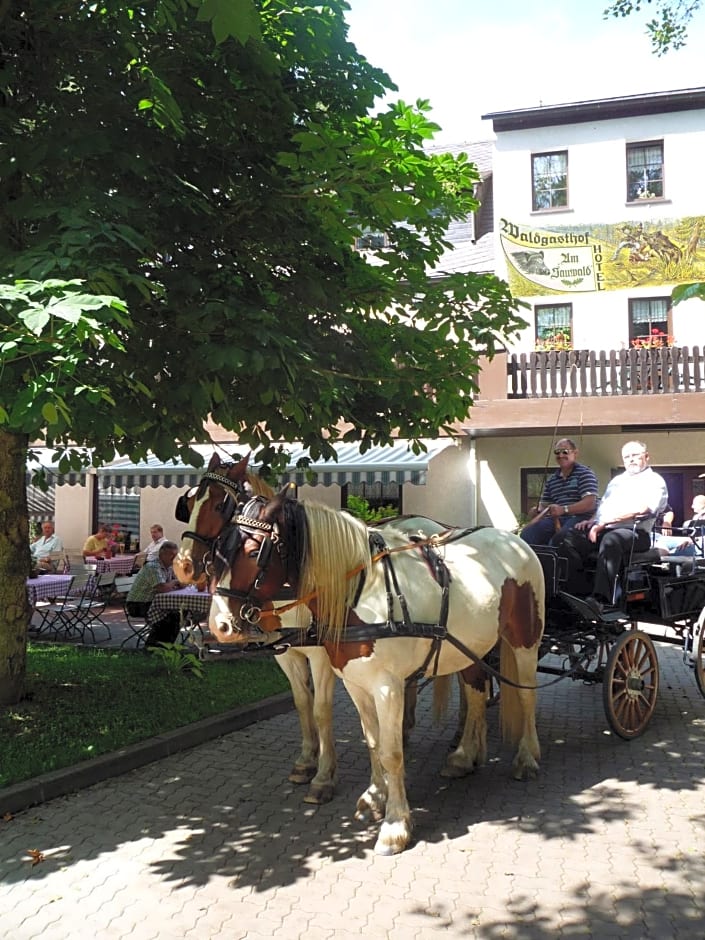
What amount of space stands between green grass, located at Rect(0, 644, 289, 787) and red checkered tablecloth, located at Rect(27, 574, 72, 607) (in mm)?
1949

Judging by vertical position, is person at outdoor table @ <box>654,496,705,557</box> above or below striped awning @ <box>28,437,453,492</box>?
below

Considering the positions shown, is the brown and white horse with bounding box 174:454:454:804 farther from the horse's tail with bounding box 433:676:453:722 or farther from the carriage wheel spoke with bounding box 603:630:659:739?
the carriage wheel spoke with bounding box 603:630:659:739

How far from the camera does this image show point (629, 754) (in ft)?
20.3

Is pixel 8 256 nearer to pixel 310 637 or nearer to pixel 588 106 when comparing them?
pixel 310 637

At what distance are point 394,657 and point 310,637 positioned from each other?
51cm

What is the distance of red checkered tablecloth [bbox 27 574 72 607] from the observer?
11.6m

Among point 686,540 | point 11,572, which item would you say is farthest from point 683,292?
point 686,540

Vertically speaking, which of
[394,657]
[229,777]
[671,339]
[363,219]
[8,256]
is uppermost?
[671,339]

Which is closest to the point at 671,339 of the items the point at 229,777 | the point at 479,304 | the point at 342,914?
the point at 479,304

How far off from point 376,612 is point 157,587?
20.2ft

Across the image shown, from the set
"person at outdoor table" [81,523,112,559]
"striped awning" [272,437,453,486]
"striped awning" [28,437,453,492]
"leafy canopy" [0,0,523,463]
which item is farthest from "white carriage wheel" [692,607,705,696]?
"person at outdoor table" [81,523,112,559]

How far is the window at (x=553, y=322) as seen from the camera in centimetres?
1867

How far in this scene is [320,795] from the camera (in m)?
5.25

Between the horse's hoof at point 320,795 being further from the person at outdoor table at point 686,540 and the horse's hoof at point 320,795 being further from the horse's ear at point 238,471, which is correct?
the person at outdoor table at point 686,540
